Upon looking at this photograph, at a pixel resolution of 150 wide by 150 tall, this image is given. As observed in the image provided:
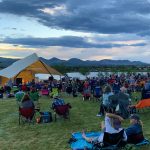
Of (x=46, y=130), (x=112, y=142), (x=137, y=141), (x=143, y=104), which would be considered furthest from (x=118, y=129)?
(x=143, y=104)

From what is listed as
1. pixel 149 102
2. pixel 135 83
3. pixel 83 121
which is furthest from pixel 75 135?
pixel 135 83

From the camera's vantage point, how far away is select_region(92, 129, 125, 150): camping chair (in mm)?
7871

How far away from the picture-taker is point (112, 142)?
7926mm

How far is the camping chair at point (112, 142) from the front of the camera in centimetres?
787

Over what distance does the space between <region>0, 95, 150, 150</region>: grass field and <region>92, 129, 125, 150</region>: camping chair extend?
1.10m

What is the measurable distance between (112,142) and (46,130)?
4038 mm

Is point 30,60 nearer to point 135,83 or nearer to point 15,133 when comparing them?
point 135,83

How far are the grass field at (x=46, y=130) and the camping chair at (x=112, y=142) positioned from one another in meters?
1.10

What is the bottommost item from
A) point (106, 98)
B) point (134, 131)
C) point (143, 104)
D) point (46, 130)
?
point (46, 130)

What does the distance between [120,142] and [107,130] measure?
0.39m

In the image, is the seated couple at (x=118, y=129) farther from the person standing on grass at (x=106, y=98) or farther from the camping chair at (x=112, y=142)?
the person standing on grass at (x=106, y=98)

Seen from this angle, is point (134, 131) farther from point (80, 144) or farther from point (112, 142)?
point (80, 144)

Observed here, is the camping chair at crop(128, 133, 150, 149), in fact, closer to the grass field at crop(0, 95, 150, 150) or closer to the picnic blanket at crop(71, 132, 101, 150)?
the grass field at crop(0, 95, 150, 150)

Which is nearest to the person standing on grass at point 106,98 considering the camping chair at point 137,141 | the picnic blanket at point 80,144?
the picnic blanket at point 80,144
